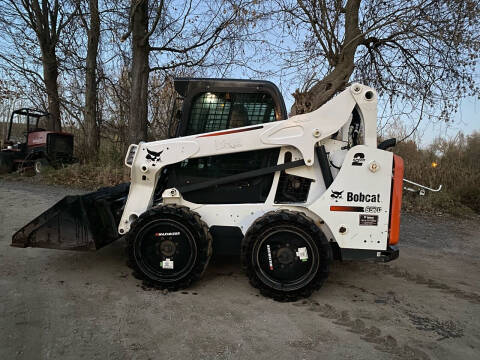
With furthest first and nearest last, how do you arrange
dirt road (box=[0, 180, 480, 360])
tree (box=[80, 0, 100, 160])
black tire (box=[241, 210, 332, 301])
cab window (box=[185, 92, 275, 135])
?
tree (box=[80, 0, 100, 160]), cab window (box=[185, 92, 275, 135]), black tire (box=[241, 210, 332, 301]), dirt road (box=[0, 180, 480, 360])

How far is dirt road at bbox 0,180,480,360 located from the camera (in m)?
2.29

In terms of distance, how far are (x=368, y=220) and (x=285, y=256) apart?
83cm

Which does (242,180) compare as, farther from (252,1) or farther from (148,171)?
(252,1)

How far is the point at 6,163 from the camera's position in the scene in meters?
10.8

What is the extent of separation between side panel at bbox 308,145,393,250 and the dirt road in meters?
0.61

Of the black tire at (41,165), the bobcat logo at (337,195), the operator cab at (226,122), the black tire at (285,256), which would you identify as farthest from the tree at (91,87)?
the bobcat logo at (337,195)

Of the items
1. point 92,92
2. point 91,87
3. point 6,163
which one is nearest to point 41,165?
point 6,163

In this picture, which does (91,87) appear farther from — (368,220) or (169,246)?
(368,220)

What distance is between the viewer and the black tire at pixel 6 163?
35.3 ft

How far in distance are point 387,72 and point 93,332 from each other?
8.87 m

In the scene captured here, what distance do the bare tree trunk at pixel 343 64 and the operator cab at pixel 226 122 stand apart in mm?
4491

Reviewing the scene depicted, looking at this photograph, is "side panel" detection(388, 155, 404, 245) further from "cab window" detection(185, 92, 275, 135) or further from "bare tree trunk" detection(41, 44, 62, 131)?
"bare tree trunk" detection(41, 44, 62, 131)

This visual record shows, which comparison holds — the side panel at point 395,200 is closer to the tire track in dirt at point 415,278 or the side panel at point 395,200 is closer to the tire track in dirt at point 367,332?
the tire track in dirt at point 367,332

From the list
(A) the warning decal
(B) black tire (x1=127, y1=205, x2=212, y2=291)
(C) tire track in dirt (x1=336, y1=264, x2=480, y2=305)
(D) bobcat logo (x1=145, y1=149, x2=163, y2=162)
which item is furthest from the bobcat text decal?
(D) bobcat logo (x1=145, y1=149, x2=163, y2=162)
